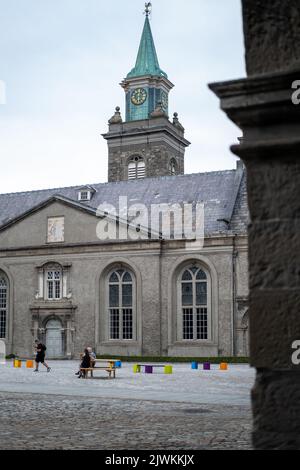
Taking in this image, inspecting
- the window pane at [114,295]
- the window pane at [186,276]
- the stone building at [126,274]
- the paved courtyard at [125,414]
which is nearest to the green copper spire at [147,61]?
the stone building at [126,274]

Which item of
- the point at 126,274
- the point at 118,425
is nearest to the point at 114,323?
the point at 126,274

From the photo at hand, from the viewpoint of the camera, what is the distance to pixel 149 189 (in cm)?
4756

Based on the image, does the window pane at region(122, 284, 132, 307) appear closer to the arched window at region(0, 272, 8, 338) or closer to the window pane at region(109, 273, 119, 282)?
the window pane at region(109, 273, 119, 282)

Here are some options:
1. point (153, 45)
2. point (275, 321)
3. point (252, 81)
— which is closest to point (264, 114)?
point (252, 81)

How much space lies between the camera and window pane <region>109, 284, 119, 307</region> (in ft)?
145

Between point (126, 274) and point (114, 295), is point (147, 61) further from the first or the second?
point (114, 295)

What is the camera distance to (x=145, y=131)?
64.7m

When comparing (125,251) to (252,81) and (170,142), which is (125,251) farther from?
(252,81)

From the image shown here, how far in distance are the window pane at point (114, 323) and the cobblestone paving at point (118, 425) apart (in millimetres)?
26904

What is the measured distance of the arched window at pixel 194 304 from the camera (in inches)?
1650

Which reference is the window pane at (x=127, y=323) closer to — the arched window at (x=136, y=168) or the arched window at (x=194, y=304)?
the arched window at (x=194, y=304)

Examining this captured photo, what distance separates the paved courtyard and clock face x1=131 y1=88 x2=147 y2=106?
47650 millimetres

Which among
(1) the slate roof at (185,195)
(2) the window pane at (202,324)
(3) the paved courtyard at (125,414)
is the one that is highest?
(1) the slate roof at (185,195)

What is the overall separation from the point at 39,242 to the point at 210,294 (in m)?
12.5
